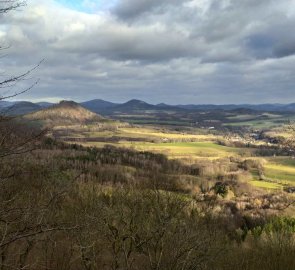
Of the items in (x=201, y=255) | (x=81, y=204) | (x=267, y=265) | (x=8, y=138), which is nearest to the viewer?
(x=8, y=138)

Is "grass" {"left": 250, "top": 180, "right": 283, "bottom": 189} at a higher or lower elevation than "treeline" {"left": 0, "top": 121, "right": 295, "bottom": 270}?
lower

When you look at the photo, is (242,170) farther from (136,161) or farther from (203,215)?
(203,215)

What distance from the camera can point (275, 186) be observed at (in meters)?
142

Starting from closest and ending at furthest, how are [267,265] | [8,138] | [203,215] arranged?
[8,138] → [267,265] → [203,215]

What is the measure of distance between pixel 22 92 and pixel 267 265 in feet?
61.3

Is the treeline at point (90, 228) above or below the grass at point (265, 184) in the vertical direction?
above

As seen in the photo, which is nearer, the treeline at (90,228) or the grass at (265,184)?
the treeline at (90,228)

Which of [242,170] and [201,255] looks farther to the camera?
[242,170]

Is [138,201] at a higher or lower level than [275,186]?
higher

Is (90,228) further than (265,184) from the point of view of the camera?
No

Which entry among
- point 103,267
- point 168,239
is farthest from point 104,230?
point 103,267

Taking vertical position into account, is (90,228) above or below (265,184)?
above

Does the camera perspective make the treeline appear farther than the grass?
No

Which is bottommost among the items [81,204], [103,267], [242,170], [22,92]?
[242,170]
